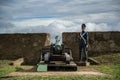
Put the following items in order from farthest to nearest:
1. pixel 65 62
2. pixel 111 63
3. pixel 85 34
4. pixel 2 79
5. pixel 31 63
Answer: pixel 31 63
pixel 111 63
pixel 85 34
pixel 65 62
pixel 2 79

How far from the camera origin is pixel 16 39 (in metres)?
23.1

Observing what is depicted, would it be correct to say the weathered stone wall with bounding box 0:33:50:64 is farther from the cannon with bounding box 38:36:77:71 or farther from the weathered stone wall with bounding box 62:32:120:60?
the cannon with bounding box 38:36:77:71

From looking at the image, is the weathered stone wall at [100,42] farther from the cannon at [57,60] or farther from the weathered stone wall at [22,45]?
the cannon at [57,60]

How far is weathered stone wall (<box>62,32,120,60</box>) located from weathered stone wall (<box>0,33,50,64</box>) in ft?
4.90

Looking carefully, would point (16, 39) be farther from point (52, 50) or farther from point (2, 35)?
point (52, 50)

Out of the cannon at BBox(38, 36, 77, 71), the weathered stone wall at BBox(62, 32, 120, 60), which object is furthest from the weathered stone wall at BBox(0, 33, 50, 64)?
the cannon at BBox(38, 36, 77, 71)

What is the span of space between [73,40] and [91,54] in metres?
1.41

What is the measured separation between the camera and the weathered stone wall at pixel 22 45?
22891mm

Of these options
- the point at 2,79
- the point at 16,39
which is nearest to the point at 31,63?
the point at 16,39

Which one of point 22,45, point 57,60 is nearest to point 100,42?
point 22,45

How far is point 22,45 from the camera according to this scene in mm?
23062

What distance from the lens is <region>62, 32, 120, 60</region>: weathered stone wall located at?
2275 cm

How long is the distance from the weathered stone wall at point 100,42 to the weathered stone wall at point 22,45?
1.49m

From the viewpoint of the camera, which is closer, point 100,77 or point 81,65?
point 100,77
